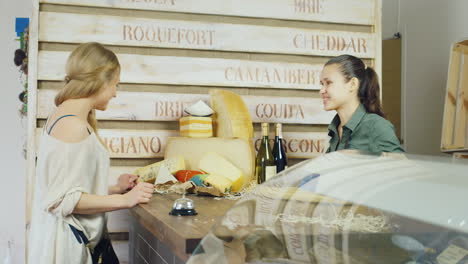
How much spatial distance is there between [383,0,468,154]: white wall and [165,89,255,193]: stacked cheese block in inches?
114

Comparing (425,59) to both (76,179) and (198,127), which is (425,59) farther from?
(76,179)

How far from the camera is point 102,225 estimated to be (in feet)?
7.18

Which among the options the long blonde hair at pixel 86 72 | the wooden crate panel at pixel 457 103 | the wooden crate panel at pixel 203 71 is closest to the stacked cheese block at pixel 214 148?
the wooden crate panel at pixel 203 71

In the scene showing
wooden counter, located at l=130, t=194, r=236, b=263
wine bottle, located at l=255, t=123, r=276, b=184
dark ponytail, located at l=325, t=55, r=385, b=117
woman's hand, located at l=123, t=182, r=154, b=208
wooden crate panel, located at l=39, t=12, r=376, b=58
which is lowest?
wooden counter, located at l=130, t=194, r=236, b=263

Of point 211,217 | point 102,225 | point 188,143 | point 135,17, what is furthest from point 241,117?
point 211,217

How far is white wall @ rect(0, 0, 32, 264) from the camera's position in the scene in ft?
17.0

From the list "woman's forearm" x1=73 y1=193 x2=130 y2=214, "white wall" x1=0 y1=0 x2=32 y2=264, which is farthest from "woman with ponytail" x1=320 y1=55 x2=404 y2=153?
"white wall" x1=0 y1=0 x2=32 y2=264

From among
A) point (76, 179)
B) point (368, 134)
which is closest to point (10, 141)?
point (76, 179)

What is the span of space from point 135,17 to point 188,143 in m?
0.88

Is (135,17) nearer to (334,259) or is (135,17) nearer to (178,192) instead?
(178,192)

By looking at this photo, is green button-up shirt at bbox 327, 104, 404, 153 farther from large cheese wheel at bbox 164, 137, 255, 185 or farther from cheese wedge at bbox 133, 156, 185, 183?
cheese wedge at bbox 133, 156, 185, 183

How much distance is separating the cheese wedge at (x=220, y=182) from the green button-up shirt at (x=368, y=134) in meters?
0.60

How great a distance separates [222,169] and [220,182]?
9.0 inches

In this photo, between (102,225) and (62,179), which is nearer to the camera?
(62,179)
